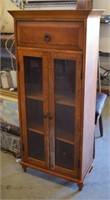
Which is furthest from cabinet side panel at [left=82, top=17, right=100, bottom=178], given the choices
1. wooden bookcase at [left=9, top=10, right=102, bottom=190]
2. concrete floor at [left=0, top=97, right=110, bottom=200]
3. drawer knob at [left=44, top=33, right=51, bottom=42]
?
drawer knob at [left=44, top=33, right=51, bottom=42]

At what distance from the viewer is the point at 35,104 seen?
188cm

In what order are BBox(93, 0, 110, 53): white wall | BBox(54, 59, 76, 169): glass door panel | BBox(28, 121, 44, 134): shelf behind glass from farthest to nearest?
BBox(93, 0, 110, 53): white wall
BBox(28, 121, 44, 134): shelf behind glass
BBox(54, 59, 76, 169): glass door panel

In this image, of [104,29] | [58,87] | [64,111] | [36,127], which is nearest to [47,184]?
[36,127]

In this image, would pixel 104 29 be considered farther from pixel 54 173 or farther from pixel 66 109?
pixel 54 173

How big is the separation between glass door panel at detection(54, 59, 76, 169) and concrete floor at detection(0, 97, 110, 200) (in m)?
0.19

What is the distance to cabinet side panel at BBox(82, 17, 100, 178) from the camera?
5.18ft

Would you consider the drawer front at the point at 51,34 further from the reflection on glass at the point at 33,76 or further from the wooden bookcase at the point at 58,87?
the reflection on glass at the point at 33,76

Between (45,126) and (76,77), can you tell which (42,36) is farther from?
(45,126)

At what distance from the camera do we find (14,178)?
6.69 ft

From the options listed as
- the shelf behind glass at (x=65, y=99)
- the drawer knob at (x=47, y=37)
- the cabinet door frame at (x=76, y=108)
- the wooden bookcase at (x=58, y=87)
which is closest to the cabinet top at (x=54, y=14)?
the wooden bookcase at (x=58, y=87)

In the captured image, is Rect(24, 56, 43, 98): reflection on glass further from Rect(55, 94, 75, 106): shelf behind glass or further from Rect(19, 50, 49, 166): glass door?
Rect(55, 94, 75, 106): shelf behind glass

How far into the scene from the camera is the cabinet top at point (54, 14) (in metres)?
1.42

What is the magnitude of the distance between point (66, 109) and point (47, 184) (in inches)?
25.8

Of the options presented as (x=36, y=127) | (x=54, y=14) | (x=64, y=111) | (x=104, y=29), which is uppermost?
(x=104, y=29)
